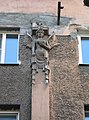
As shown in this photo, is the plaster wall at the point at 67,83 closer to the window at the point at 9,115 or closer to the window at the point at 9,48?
Answer: the window at the point at 9,115

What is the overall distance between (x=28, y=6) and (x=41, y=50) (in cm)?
227

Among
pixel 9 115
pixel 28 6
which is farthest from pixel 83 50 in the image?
pixel 9 115

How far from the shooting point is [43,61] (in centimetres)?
1179

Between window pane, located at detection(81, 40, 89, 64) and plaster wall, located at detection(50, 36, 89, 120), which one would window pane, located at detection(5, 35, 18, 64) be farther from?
window pane, located at detection(81, 40, 89, 64)

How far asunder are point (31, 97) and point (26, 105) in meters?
0.24

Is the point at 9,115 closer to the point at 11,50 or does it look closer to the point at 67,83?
the point at 67,83

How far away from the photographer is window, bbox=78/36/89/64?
12446 mm

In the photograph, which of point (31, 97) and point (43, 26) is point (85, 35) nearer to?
point (43, 26)

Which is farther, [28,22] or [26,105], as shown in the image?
[28,22]

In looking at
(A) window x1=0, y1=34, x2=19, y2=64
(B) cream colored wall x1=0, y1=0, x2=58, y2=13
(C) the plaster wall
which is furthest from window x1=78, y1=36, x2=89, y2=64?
(A) window x1=0, y1=34, x2=19, y2=64

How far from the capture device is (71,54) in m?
12.3

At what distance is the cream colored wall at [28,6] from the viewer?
13.7m

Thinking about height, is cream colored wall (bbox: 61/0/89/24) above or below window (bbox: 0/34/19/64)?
above

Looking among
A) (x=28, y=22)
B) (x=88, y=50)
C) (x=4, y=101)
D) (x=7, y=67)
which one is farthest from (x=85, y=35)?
(x=4, y=101)
